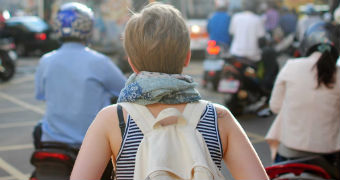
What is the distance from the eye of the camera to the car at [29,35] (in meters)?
19.3

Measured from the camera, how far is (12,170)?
614 centimetres

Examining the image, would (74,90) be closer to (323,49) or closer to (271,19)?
(323,49)

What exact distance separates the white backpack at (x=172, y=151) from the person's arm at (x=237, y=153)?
0.13m

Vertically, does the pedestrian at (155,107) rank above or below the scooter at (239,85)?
above

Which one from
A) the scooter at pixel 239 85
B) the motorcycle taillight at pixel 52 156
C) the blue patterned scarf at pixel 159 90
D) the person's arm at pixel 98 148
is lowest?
the scooter at pixel 239 85

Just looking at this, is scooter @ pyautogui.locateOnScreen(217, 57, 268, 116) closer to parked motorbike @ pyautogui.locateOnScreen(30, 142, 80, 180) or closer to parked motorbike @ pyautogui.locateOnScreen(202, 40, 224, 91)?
parked motorbike @ pyautogui.locateOnScreen(202, 40, 224, 91)

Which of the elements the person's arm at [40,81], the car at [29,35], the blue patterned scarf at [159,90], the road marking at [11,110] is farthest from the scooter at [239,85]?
the car at [29,35]

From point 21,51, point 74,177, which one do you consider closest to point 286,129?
point 74,177

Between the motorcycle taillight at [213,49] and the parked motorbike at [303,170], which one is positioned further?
the motorcycle taillight at [213,49]

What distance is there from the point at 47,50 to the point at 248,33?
39.2 ft

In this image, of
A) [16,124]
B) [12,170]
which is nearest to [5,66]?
[16,124]

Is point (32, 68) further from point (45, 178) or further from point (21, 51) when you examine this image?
point (45, 178)

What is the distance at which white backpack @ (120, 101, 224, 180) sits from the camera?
5.80ft

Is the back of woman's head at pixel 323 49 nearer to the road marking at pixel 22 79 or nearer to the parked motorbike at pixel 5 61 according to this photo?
the parked motorbike at pixel 5 61
